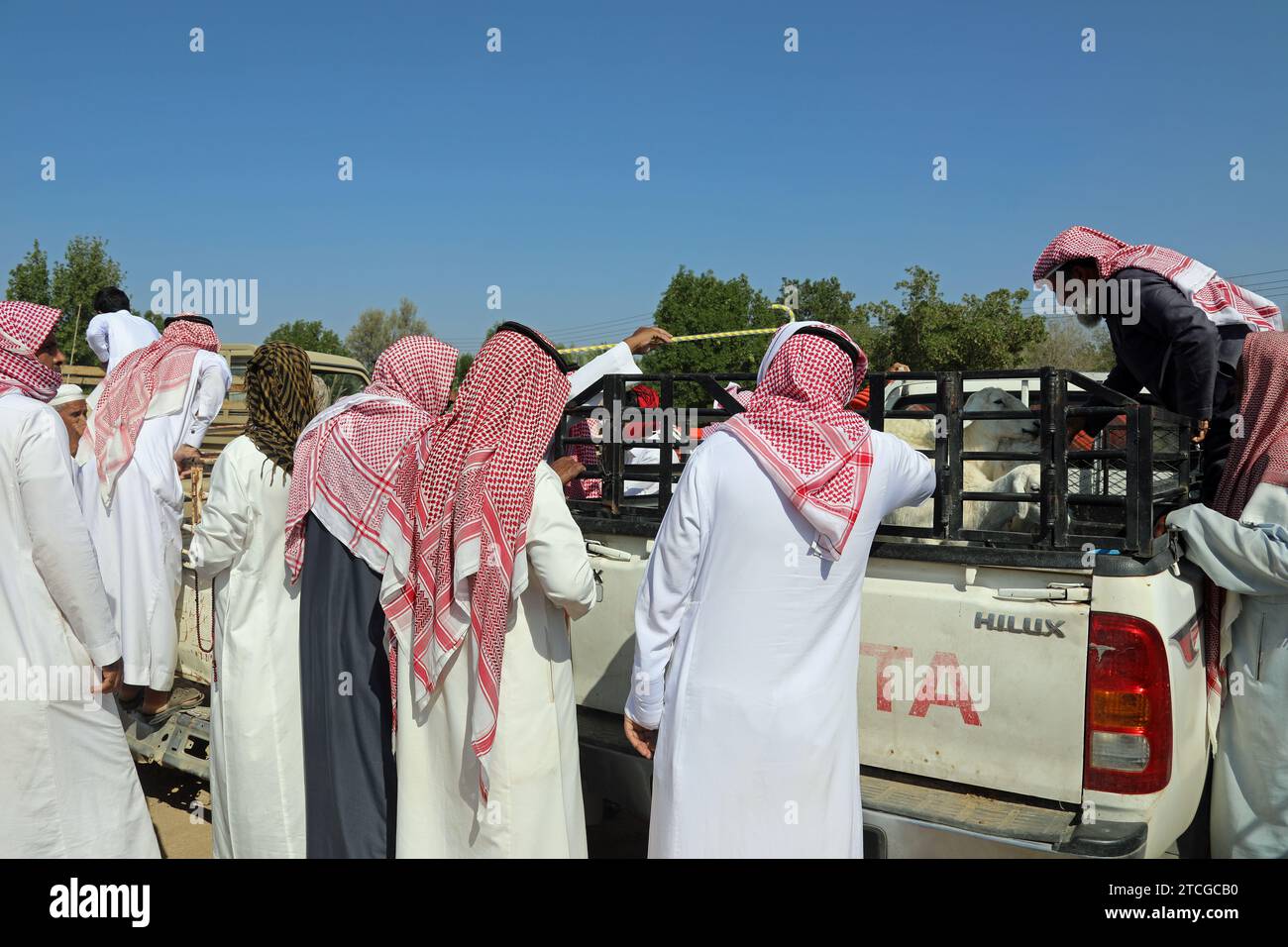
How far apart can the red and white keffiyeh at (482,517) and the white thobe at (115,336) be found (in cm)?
380

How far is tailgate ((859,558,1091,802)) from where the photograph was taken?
8.76 feet

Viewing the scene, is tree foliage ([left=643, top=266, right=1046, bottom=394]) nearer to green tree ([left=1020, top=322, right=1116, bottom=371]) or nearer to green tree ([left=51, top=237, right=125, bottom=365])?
green tree ([left=1020, top=322, right=1116, bottom=371])

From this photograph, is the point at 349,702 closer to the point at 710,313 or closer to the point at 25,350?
the point at 25,350

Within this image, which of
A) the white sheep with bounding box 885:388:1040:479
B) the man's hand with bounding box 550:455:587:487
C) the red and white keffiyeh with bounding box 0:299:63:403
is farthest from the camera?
the white sheep with bounding box 885:388:1040:479

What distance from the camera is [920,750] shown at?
2.90 metres

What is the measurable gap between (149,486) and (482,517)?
273cm

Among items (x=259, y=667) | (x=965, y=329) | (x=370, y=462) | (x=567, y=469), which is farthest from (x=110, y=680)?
(x=965, y=329)

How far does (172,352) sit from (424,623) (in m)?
2.94

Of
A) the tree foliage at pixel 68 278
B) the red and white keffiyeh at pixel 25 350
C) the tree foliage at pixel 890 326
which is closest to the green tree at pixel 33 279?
the tree foliage at pixel 68 278

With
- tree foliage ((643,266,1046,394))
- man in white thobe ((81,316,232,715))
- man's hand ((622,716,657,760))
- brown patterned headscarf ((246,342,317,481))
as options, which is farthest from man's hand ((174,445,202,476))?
tree foliage ((643,266,1046,394))

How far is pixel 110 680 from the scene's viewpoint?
2.98 metres

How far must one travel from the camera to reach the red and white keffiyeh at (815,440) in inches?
98.0

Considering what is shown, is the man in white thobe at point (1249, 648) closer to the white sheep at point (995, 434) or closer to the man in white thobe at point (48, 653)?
the white sheep at point (995, 434)
